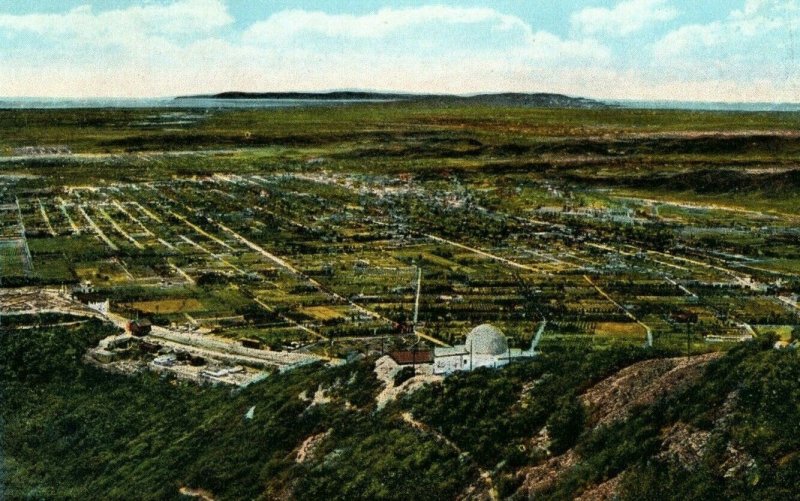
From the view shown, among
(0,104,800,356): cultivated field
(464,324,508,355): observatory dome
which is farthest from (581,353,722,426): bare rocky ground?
(0,104,800,356): cultivated field

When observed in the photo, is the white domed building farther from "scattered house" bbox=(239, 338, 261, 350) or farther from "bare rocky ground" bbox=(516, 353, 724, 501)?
"scattered house" bbox=(239, 338, 261, 350)

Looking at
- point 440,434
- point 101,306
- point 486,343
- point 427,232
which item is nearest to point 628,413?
point 440,434

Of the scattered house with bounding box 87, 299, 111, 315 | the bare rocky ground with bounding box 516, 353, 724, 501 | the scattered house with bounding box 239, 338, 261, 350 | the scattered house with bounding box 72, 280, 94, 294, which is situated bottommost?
the scattered house with bounding box 87, 299, 111, 315

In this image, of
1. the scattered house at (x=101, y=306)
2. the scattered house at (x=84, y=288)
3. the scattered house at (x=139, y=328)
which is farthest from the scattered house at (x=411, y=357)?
the scattered house at (x=84, y=288)

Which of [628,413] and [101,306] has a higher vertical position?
[628,413]

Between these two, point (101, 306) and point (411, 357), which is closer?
point (411, 357)

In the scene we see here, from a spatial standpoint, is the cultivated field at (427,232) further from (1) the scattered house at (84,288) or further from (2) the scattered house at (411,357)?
(2) the scattered house at (411,357)

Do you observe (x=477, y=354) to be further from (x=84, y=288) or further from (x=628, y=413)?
(x=84, y=288)

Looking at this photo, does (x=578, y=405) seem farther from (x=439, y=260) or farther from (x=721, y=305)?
(x=439, y=260)

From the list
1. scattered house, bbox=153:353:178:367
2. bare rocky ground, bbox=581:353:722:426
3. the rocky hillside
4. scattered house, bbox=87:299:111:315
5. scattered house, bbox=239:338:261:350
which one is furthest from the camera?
scattered house, bbox=87:299:111:315
